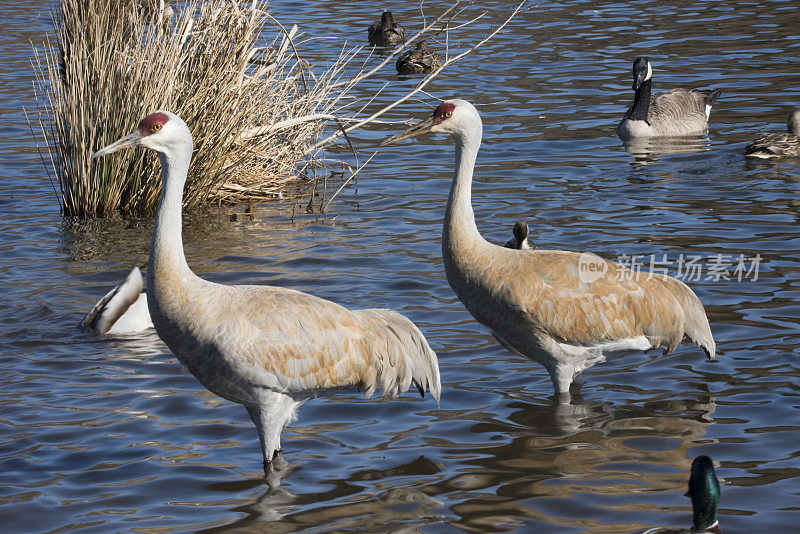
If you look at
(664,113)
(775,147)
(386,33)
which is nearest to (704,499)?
(775,147)

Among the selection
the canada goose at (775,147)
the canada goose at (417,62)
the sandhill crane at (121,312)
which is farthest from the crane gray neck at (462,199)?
the canada goose at (417,62)

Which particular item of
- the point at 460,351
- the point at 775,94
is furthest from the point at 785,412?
the point at 775,94

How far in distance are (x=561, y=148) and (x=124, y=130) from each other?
597cm

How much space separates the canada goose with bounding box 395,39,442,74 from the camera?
67.8ft

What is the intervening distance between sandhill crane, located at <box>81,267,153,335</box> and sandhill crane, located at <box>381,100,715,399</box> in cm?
295

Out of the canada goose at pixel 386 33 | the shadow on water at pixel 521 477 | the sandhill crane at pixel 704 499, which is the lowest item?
the shadow on water at pixel 521 477

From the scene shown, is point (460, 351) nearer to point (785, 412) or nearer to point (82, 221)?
point (785, 412)

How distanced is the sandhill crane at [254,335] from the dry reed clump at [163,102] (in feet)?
17.4

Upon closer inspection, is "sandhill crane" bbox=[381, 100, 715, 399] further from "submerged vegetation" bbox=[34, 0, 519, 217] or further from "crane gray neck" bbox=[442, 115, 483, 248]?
"submerged vegetation" bbox=[34, 0, 519, 217]

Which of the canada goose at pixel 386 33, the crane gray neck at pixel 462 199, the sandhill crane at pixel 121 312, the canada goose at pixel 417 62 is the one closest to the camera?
the crane gray neck at pixel 462 199

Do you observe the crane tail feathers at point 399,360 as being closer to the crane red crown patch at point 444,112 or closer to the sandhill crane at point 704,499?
the crane red crown patch at point 444,112

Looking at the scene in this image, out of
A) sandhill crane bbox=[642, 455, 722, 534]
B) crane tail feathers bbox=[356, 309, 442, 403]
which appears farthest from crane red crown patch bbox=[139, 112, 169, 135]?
sandhill crane bbox=[642, 455, 722, 534]

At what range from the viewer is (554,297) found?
725 cm

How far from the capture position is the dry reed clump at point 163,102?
11.6 metres
